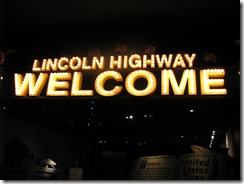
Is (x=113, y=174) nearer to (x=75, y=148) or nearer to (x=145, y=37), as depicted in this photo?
(x=145, y=37)

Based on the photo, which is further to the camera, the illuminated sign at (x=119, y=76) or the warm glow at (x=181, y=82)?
the illuminated sign at (x=119, y=76)

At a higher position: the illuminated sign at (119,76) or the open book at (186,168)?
the illuminated sign at (119,76)

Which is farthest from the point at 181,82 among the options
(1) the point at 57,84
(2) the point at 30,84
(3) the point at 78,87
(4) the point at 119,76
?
(2) the point at 30,84

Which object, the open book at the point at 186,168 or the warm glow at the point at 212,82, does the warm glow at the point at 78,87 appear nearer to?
the open book at the point at 186,168

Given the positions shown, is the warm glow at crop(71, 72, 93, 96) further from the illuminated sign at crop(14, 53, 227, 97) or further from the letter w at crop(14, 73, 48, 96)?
the letter w at crop(14, 73, 48, 96)

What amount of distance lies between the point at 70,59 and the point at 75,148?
14.7 meters

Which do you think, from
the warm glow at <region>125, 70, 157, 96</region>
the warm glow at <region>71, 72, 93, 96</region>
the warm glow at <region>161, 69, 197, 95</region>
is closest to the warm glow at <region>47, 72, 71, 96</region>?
the warm glow at <region>71, 72, 93, 96</region>

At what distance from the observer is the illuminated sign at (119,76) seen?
1020 centimetres

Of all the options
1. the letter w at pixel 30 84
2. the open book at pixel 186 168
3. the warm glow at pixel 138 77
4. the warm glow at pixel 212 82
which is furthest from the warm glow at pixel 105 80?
the warm glow at pixel 212 82

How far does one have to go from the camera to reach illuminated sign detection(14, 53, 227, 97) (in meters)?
10.2

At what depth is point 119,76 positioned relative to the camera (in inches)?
422

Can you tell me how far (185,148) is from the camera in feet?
42.5

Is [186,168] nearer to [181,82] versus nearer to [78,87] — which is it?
[181,82]

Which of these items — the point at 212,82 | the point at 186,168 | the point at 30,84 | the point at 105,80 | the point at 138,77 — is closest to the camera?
the point at 186,168
